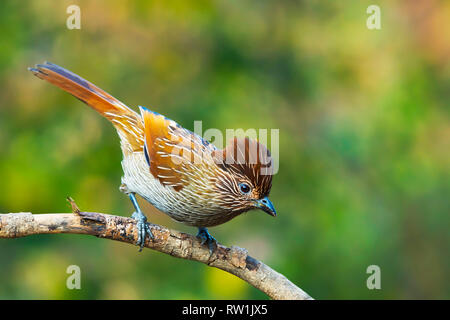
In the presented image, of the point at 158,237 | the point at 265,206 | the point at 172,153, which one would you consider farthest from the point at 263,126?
the point at 158,237

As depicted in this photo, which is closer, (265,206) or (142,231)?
(142,231)

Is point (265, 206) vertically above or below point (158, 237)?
above

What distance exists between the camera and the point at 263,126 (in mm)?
6758

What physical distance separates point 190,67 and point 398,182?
3.00 metres

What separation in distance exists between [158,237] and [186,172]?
62cm

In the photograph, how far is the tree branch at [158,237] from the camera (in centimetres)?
347

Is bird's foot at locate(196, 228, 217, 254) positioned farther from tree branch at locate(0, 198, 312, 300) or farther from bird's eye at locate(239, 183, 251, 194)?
bird's eye at locate(239, 183, 251, 194)

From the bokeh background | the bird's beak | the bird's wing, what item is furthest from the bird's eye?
the bokeh background

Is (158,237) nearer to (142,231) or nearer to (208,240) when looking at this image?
(142,231)

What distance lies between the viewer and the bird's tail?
4.67m

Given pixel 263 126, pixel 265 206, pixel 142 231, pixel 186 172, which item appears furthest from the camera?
pixel 263 126

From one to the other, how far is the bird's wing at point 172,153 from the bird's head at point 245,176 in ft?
0.71

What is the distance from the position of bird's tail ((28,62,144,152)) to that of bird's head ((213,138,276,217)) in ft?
2.84

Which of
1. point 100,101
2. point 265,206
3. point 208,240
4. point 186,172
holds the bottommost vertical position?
point 208,240
